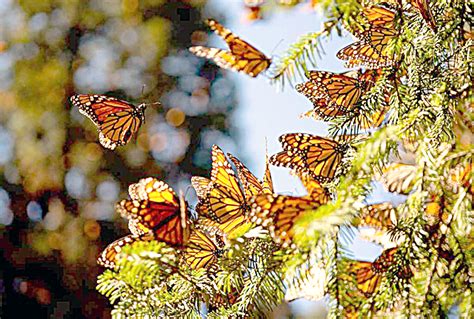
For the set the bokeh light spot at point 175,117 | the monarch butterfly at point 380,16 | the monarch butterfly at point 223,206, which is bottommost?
the monarch butterfly at point 223,206

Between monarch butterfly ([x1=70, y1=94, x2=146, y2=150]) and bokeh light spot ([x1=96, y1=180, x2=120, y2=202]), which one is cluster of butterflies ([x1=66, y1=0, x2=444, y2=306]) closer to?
monarch butterfly ([x1=70, y1=94, x2=146, y2=150])

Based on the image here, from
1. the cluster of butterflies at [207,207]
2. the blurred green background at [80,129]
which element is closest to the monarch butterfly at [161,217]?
the cluster of butterflies at [207,207]

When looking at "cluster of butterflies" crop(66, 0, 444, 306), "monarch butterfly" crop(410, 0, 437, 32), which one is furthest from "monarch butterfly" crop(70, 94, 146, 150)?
"monarch butterfly" crop(410, 0, 437, 32)

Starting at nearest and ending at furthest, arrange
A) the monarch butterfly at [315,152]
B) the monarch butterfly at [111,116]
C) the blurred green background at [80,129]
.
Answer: the monarch butterfly at [315,152], the monarch butterfly at [111,116], the blurred green background at [80,129]

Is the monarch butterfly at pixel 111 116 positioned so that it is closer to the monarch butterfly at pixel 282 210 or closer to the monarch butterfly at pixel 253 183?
the monarch butterfly at pixel 253 183

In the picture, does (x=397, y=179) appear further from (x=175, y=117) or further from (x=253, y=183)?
(x=175, y=117)

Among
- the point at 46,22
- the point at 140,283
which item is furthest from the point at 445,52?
the point at 46,22
